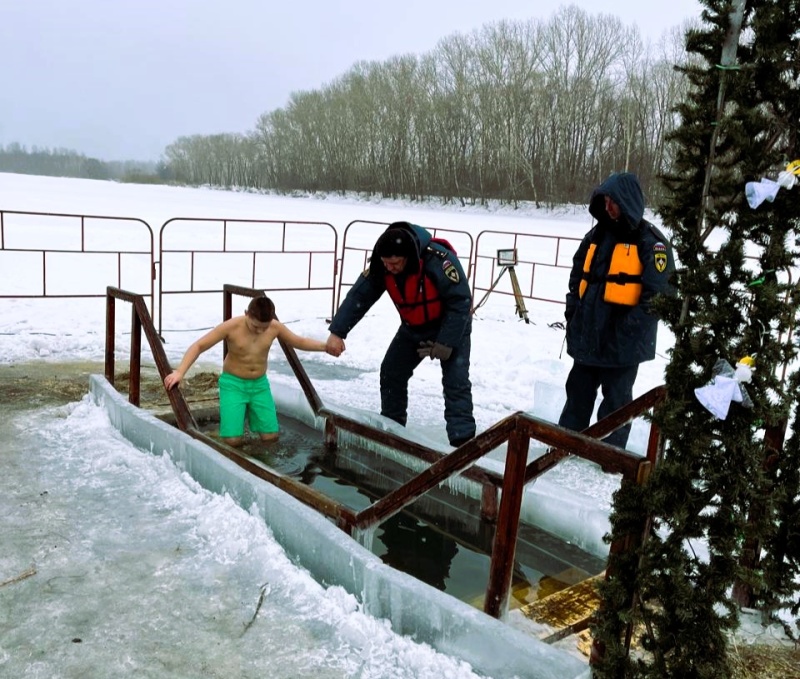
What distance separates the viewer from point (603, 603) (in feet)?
6.27

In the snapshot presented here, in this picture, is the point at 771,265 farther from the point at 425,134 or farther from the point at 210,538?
the point at 425,134

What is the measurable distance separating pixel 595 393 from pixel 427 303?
1.10 metres

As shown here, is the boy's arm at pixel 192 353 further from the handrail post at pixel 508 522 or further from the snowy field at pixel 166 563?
the handrail post at pixel 508 522

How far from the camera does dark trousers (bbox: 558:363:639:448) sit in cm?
407

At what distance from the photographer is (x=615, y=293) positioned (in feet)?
12.7

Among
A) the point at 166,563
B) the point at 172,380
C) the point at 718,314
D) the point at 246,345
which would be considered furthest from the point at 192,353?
the point at 718,314

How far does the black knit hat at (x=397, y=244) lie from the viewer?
4023mm

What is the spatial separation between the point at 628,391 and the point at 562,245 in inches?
673

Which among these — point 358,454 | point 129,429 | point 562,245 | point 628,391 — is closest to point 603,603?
point 628,391

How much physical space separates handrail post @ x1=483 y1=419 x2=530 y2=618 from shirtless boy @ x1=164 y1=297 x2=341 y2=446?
2.33 metres

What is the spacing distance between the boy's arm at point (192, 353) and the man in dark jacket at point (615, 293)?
2.08m

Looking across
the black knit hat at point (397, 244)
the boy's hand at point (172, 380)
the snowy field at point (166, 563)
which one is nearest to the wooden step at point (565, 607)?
the snowy field at point (166, 563)

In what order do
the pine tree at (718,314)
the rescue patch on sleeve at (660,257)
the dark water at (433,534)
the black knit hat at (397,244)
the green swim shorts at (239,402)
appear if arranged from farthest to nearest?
the green swim shorts at (239,402) < the black knit hat at (397,244) < the rescue patch on sleeve at (660,257) < the dark water at (433,534) < the pine tree at (718,314)

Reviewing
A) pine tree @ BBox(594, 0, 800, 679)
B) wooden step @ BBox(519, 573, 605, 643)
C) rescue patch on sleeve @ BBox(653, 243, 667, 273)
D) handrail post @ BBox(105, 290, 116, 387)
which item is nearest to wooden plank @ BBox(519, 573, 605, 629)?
wooden step @ BBox(519, 573, 605, 643)
